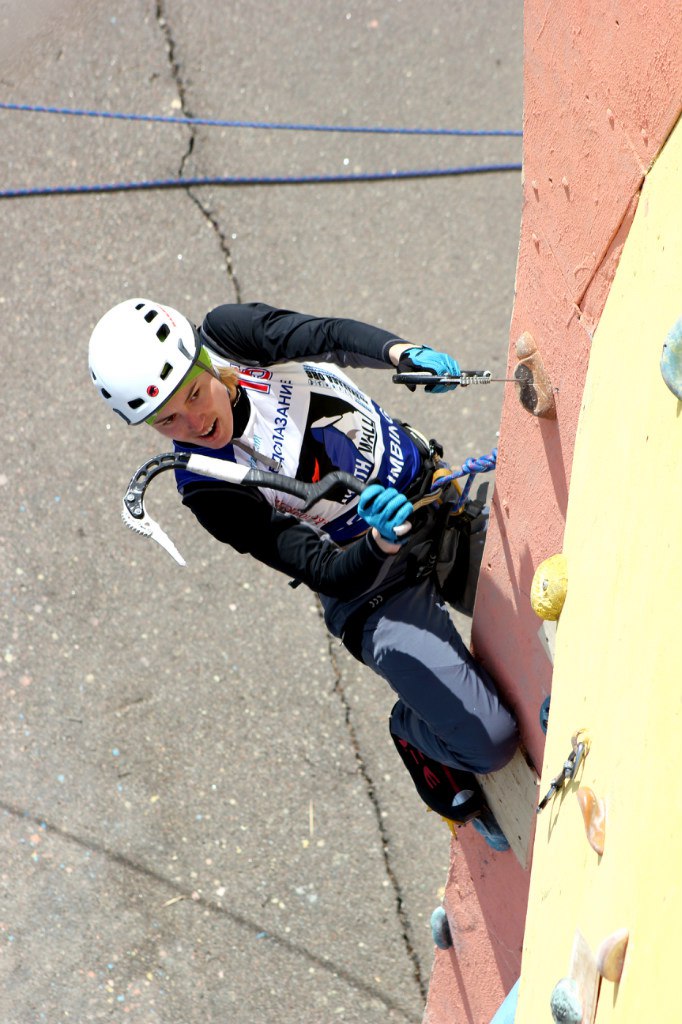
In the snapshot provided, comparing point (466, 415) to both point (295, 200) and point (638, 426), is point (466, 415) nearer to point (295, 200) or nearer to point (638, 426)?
point (295, 200)

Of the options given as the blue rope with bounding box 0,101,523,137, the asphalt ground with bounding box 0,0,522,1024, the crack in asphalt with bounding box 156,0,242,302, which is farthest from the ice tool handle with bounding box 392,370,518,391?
the blue rope with bounding box 0,101,523,137

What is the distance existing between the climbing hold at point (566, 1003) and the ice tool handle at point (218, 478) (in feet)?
4.06

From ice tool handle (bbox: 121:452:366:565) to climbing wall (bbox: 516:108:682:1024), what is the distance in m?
0.70

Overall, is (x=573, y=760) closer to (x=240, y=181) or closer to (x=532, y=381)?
(x=532, y=381)

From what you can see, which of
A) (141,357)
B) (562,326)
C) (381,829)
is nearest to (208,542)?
(381,829)

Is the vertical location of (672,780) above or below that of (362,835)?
above

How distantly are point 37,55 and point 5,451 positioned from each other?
2.06m

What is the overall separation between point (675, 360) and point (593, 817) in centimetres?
65

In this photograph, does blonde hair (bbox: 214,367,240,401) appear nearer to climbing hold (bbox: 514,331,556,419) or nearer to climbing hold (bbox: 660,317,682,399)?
climbing hold (bbox: 514,331,556,419)

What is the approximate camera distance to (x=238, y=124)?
15.5 ft

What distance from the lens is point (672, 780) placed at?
116 cm

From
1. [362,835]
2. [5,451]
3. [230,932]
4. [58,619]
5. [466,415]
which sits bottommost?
[230,932]

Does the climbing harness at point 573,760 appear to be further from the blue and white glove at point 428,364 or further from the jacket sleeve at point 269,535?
the blue and white glove at point 428,364

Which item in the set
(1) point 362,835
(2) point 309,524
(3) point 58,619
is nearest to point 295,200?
(3) point 58,619
